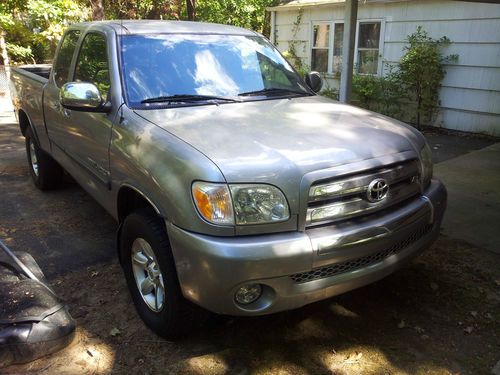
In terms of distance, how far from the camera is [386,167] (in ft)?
8.51

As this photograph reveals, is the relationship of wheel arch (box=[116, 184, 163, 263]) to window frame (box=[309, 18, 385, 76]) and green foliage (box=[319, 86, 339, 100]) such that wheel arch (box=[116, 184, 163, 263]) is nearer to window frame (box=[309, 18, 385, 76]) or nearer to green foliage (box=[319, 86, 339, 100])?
window frame (box=[309, 18, 385, 76])

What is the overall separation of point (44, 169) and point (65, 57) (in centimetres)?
148

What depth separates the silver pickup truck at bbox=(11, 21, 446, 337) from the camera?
2.28 metres

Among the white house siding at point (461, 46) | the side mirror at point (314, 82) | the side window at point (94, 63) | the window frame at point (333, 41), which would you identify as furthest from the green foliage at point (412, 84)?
the side window at point (94, 63)

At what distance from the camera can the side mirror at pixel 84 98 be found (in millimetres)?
3092

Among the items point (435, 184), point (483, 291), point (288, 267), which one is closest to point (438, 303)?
point (483, 291)

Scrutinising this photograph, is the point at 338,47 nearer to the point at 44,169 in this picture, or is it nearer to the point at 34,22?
the point at 44,169

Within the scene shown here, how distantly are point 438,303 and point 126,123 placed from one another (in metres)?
2.45

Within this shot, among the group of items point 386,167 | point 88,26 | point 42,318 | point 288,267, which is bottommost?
point 42,318

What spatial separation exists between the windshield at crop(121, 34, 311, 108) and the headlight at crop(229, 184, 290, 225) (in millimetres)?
1159

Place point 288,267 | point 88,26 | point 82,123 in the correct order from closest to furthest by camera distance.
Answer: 1. point 288,267
2. point 82,123
3. point 88,26

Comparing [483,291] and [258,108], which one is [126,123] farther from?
[483,291]

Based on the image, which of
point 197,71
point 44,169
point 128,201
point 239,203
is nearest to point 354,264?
point 239,203

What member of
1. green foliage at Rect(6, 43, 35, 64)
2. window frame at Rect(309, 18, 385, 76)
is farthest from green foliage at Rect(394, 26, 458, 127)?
green foliage at Rect(6, 43, 35, 64)
